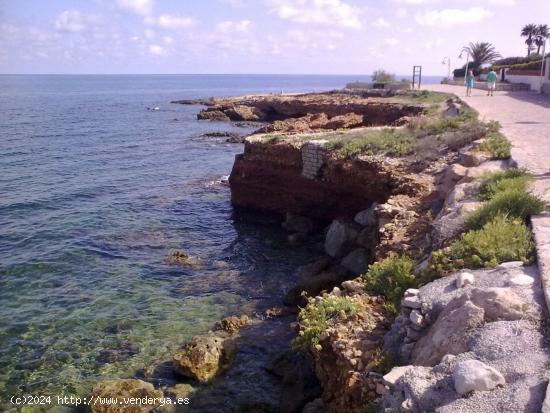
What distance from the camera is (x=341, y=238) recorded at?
15.9m

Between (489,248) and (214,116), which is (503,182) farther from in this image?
(214,116)

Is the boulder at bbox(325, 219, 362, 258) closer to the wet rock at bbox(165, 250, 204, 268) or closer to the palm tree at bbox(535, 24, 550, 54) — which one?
Result: the wet rock at bbox(165, 250, 204, 268)

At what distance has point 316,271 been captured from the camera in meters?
14.7

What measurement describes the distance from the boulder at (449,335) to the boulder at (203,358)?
5398 millimetres

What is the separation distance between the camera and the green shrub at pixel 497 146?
42.7 ft

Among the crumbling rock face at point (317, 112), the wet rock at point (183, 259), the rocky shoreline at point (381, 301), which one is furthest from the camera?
the crumbling rock face at point (317, 112)

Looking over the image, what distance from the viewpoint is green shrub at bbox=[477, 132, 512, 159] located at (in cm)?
1303

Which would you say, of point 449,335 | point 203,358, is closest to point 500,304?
point 449,335

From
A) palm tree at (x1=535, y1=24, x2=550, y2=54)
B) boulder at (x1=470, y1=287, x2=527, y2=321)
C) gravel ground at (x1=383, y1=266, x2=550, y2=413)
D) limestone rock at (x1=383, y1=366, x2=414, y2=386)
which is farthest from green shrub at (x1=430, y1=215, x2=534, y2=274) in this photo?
palm tree at (x1=535, y1=24, x2=550, y2=54)

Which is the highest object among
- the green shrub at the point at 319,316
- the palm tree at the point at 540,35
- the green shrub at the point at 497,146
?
the palm tree at the point at 540,35

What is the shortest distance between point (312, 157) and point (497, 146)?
7178 millimetres

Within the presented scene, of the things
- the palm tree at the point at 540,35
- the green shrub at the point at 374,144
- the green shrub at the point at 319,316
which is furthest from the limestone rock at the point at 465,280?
the palm tree at the point at 540,35

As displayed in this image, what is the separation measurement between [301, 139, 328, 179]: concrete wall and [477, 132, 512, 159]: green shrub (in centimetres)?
600

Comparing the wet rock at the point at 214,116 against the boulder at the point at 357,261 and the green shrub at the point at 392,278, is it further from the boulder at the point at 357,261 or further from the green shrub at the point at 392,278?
the green shrub at the point at 392,278
